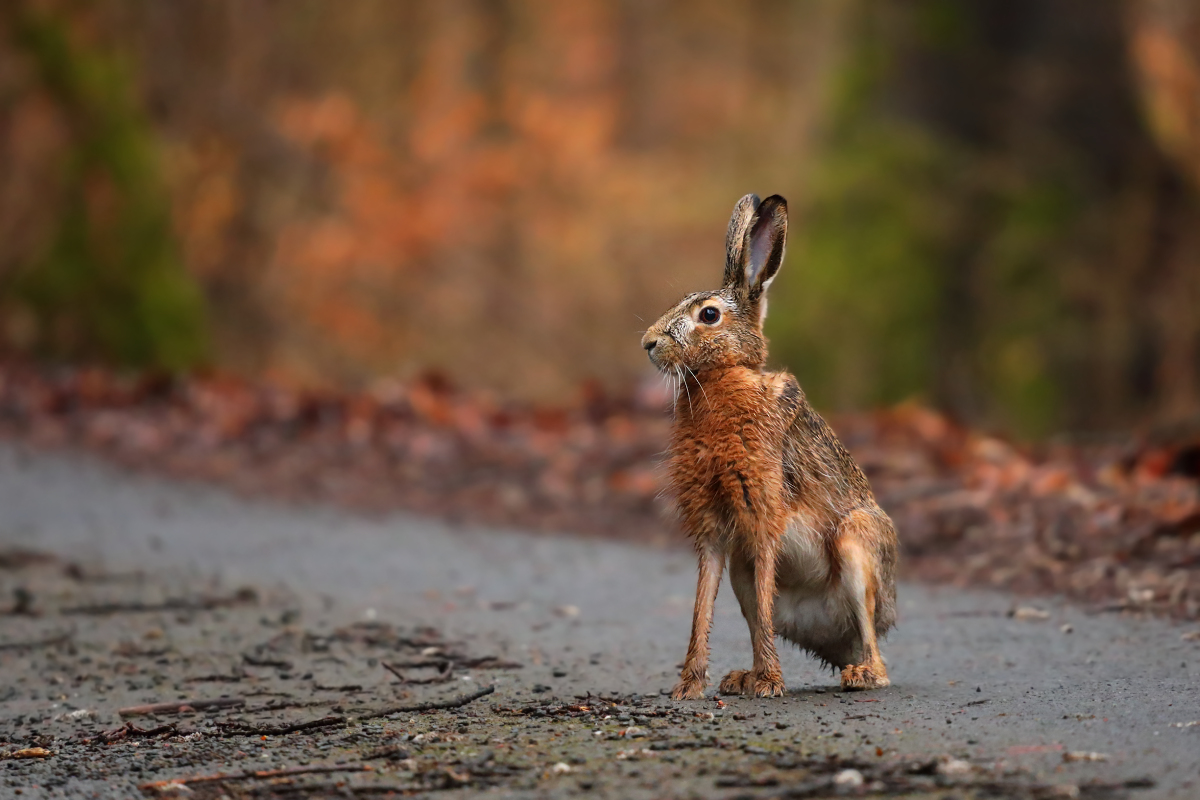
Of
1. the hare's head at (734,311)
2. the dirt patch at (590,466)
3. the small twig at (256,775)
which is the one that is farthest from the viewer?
the dirt patch at (590,466)

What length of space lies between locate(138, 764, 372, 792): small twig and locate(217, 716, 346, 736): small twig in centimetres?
53

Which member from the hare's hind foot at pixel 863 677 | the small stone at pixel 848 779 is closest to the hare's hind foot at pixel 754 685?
the hare's hind foot at pixel 863 677

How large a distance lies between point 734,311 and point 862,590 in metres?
1.02

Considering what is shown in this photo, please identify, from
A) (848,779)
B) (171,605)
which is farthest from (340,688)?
(848,779)

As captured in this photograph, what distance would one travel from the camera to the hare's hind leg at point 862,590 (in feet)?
15.8

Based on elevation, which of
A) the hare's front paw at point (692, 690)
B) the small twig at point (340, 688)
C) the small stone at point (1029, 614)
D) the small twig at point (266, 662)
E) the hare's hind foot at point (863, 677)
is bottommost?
the small twig at point (340, 688)

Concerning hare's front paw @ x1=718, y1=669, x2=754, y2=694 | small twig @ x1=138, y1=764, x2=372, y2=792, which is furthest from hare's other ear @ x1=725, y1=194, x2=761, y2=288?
small twig @ x1=138, y1=764, x2=372, y2=792

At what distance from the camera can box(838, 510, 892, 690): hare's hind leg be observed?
4.82m

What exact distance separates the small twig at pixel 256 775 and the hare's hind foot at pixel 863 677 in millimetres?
1646

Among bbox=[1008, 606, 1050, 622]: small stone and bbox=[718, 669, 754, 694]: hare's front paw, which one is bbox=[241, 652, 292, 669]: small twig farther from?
bbox=[1008, 606, 1050, 622]: small stone

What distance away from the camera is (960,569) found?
761 centimetres

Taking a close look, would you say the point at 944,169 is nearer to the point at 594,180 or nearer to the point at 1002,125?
the point at 1002,125

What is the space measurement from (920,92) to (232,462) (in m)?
7.34

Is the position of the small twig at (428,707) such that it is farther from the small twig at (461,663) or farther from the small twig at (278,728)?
the small twig at (461,663)
